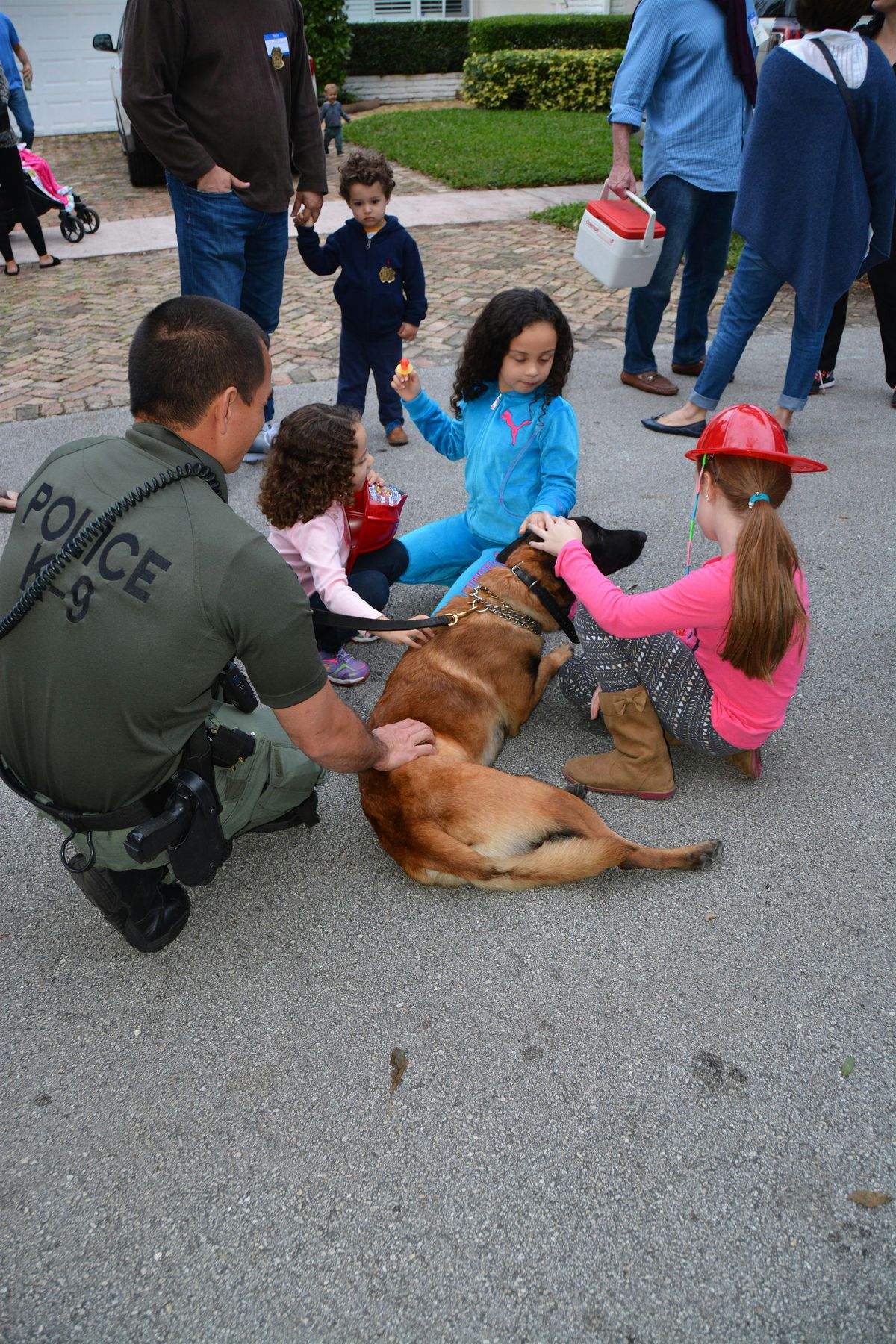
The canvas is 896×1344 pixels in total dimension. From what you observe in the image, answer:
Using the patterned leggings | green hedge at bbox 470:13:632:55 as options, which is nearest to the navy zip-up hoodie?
the patterned leggings

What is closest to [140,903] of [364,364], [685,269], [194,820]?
[194,820]

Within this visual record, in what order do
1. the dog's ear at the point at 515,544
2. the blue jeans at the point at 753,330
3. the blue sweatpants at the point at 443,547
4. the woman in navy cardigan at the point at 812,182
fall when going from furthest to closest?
the blue jeans at the point at 753,330 < the woman in navy cardigan at the point at 812,182 < the blue sweatpants at the point at 443,547 < the dog's ear at the point at 515,544

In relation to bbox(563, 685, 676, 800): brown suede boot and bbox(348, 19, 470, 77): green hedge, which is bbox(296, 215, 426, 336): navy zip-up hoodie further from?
bbox(348, 19, 470, 77): green hedge

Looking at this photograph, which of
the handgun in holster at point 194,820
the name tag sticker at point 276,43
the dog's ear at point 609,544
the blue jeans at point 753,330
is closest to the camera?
the handgun in holster at point 194,820

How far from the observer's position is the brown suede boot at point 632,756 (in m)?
2.75

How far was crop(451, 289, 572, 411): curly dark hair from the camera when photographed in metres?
3.03

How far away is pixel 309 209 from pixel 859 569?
333 cm

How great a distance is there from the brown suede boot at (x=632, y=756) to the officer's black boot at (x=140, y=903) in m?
1.34

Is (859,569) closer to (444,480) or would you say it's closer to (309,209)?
(444,480)

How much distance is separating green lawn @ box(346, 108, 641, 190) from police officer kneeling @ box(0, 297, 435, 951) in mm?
10323

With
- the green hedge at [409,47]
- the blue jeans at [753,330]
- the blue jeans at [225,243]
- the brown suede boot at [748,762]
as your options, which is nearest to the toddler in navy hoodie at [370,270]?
the blue jeans at [225,243]

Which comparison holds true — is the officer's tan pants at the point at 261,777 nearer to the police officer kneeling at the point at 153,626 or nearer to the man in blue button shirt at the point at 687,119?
the police officer kneeling at the point at 153,626

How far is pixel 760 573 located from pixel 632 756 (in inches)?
31.2

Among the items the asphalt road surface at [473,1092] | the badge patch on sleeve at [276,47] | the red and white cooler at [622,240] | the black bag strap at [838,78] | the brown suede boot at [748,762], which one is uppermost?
the badge patch on sleeve at [276,47]
